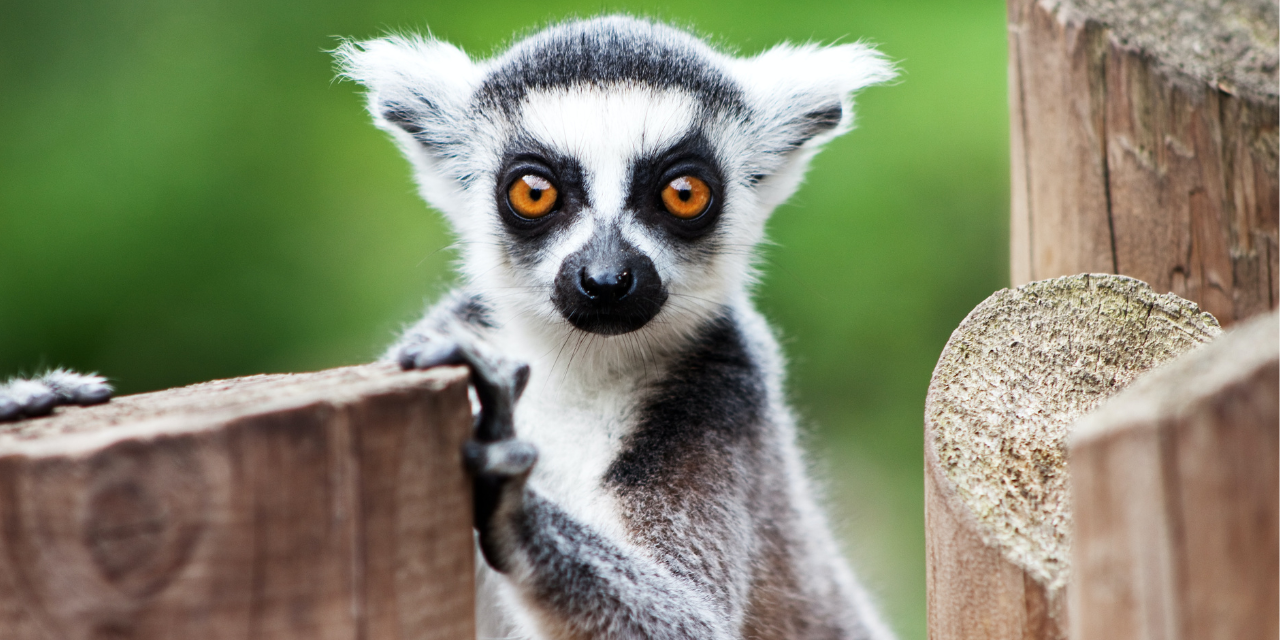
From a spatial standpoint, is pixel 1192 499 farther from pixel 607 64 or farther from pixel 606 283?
pixel 607 64

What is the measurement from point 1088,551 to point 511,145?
226 centimetres

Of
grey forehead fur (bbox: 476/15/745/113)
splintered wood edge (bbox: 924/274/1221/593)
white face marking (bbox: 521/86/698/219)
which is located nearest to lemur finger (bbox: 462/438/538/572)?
splintered wood edge (bbox: 924/274/1221/593)

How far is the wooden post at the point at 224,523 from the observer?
1167 millimetres

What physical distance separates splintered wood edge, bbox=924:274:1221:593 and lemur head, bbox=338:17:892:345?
1.10 m

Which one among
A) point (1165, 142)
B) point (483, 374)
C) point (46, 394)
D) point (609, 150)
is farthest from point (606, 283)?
point (1165, 142)

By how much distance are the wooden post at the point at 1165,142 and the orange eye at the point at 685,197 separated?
0.90m

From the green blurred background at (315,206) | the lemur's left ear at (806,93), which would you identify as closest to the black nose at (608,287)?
the lemur's left ear at (806,93)

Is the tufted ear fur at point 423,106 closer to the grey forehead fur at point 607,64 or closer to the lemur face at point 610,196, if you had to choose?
the grey forehead fur at point 607,64

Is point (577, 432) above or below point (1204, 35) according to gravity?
below

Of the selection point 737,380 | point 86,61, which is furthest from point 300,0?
point 737,380

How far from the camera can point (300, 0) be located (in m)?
5.71

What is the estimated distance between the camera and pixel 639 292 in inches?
103

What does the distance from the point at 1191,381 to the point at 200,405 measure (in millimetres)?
1137

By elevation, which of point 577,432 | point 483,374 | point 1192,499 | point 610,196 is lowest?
point 577,432
